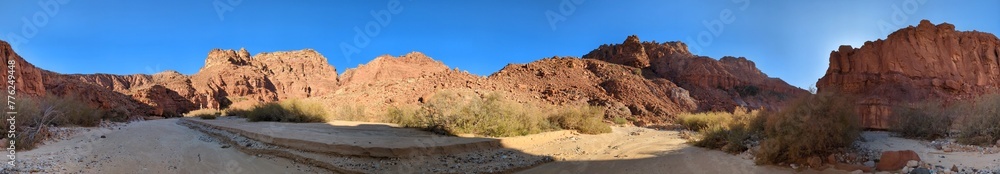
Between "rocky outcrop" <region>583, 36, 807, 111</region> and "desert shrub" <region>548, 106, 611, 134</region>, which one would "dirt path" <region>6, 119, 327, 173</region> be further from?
"rocky outcrop" <region>583, 36, 807, 111</region>

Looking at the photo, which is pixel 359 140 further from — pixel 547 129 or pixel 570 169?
pixel 547 129

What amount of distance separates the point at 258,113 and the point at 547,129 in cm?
1497

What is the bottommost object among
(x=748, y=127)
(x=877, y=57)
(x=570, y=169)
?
(x=570, y=169)

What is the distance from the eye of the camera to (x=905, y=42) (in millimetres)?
17141

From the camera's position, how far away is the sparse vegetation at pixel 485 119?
1160 centimetres

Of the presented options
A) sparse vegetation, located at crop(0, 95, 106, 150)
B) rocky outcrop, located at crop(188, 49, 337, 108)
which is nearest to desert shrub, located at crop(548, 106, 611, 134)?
sparse vegetation, located at crop(0, 95, 106, 150)

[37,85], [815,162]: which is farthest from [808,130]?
[37,85]

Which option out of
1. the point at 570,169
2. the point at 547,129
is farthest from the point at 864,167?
the point at 547,129

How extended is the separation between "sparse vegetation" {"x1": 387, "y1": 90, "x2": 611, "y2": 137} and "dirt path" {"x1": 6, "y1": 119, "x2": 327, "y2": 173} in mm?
4338

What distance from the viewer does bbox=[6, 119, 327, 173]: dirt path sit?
6930mm

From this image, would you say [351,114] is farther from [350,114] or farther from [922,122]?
[922,122]

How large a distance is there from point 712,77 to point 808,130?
31.1 metres

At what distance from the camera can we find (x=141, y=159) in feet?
26.3

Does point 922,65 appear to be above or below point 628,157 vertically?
above
